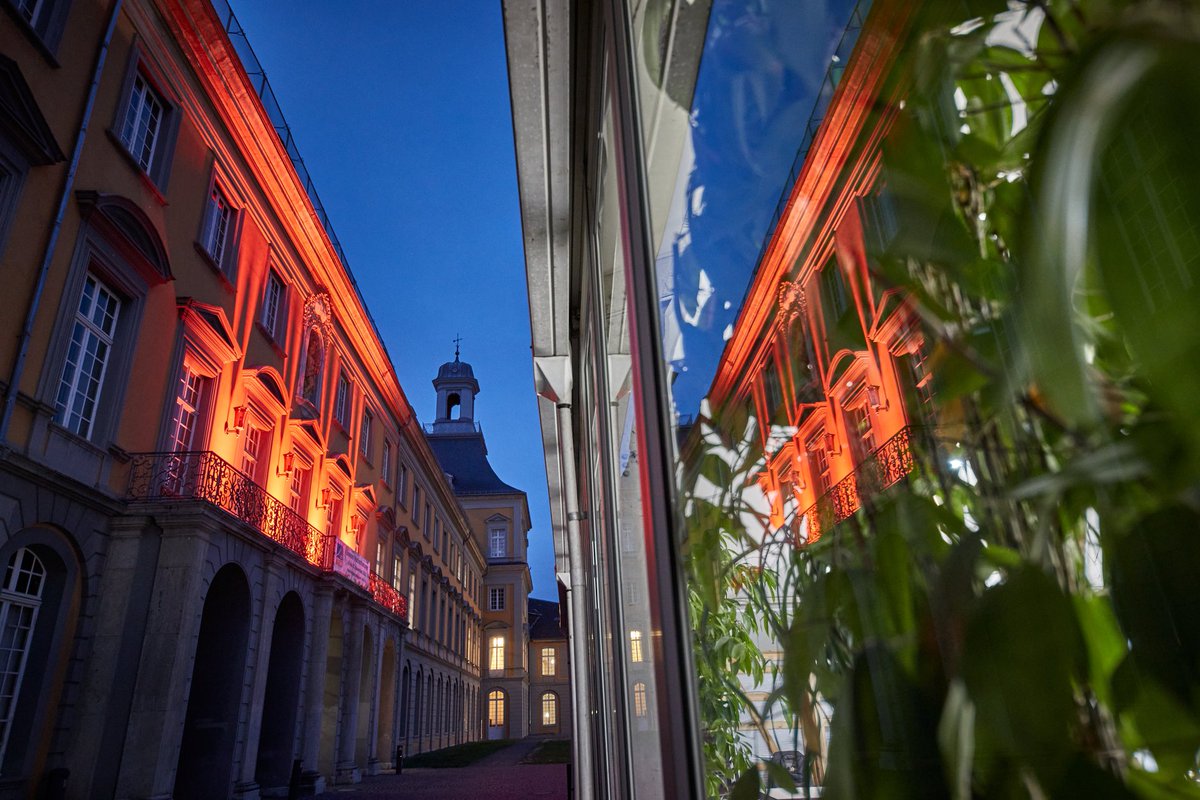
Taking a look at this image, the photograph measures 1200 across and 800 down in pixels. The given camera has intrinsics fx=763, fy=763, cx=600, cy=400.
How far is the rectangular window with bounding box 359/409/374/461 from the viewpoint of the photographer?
789 inches

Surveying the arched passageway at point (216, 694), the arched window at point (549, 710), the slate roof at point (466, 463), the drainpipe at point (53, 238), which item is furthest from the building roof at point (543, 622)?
the drainpipe at point (53, 238)

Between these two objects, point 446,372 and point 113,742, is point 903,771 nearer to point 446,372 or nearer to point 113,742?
point 113,742

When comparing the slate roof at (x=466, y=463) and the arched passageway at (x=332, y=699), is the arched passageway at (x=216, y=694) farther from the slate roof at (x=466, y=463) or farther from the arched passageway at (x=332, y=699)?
the slate roof at (x=466, y=463)

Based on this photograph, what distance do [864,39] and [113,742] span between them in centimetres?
1084

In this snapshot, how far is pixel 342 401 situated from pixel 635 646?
58.9 ft

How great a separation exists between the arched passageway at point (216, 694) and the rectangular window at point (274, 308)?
15.2 feet

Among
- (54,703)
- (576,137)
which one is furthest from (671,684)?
(54,703)

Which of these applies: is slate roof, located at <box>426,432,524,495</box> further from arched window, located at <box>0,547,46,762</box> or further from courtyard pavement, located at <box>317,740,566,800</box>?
arched window, located at <box>0,547,46,762</box>

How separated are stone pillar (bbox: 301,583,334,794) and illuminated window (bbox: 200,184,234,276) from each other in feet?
22.4

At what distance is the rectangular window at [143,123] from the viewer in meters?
9.71

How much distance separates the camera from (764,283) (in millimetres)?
529

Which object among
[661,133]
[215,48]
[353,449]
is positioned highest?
[215,48]

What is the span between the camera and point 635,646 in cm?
171

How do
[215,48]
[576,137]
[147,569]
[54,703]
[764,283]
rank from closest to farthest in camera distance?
[764,283] < [576,137] < [54,703] < [147,569] < [215,48]
